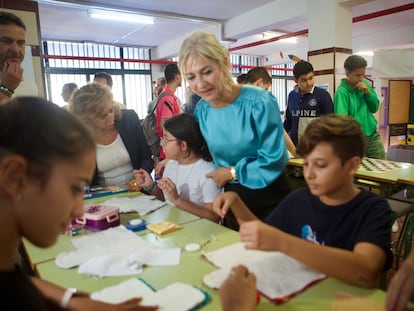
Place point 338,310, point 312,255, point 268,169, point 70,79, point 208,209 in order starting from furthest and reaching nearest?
1. point 70,79
2. point 208,209
3. point 268,169
4. point 312,255
5. point 338,310

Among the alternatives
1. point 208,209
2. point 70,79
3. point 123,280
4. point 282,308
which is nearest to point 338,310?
point 282,308

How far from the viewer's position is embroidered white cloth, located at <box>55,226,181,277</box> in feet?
3.69

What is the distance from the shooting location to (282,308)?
0.88 meters

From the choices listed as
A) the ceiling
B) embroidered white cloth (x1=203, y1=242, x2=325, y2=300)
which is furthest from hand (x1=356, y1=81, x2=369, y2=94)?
embroidered white cloth (x1=203, y1=242, x2=325, y2=300)

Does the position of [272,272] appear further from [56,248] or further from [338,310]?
[56,248]

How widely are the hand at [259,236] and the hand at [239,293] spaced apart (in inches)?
4.5

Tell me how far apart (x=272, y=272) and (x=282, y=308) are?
0.16 m

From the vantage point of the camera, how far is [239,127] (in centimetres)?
163

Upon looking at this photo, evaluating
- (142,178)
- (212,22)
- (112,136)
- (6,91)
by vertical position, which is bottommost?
(142,178)

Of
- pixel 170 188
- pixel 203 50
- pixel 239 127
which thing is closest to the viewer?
pixel 203 50

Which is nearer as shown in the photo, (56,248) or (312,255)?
(312,255)

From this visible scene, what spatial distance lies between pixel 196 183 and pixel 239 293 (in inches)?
43.4

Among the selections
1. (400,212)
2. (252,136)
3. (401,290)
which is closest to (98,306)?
(401,290)

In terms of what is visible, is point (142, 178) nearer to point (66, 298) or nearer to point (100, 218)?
point (100, 218)
